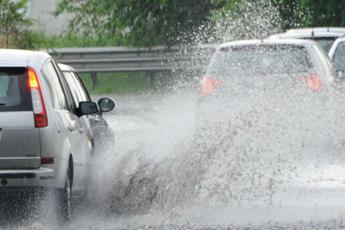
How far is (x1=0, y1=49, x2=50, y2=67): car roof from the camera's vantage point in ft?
37.9

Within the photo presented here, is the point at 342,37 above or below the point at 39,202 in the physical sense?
above

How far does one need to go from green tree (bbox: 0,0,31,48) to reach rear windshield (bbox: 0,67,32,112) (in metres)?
17.0

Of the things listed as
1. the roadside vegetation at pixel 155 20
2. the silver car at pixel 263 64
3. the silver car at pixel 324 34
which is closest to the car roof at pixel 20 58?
the silver car at pixel 263 64

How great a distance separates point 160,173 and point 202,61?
20.6 m

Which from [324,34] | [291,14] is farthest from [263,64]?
[291,14]

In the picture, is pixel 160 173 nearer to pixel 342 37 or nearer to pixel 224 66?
pixel 224 66

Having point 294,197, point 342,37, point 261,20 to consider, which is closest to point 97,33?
point 261,20

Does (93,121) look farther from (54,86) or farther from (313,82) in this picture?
(313,82)

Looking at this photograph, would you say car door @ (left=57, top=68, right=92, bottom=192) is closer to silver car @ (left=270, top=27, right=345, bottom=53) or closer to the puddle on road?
the puddle on road

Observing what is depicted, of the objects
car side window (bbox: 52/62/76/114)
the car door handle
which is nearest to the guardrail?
car side window (bbox: 52/62/76/114)

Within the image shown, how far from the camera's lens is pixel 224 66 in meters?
19.0

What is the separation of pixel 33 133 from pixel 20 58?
2.70ft

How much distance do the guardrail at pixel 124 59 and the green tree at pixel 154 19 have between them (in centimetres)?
91

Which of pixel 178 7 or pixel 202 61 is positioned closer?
pixel 202 61
